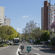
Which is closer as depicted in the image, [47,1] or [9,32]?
[9,32]

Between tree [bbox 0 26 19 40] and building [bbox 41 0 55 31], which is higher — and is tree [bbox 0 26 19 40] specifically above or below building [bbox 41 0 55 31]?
below

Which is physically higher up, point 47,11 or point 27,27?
point 47,11

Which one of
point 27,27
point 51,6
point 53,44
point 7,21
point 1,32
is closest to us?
point 53,44

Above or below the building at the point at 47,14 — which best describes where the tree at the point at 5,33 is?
below

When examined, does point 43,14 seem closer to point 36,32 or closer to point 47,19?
point 47,19

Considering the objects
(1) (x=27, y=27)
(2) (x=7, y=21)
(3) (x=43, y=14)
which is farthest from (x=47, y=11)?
(2) (x=7, y=21)

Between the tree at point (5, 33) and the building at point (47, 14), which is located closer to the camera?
the tree at point (5, 33)

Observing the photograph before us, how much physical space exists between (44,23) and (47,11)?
1174 centimetres

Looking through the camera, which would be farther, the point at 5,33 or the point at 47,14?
the point at 47,14

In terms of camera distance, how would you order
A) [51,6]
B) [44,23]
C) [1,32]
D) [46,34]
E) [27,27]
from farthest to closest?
[51,6] → [44,23] → [27,27] → [46,34] → [1,32]

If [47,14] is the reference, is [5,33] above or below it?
below

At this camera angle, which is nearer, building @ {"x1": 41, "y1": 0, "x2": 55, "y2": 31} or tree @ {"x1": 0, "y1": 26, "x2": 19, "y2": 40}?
tree @ {"x1": 0, "y1": 26, "x2": 19, "y2": 40}

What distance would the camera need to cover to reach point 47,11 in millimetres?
146625

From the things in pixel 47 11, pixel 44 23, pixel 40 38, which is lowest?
pixel 40 38
